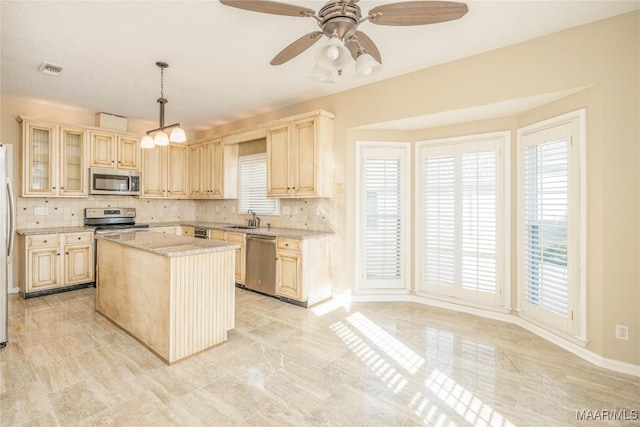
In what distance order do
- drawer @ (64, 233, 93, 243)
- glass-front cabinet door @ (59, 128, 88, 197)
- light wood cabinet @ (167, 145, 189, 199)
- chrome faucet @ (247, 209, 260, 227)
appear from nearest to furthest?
drawer @ (64, 233, 93, 243) → glass-front cabinet door @ (59, 128, 88, 197) → chrome faucet @ (247, 209, 260, 227) → light wood cabinet @ (167, 145, 189, 199)

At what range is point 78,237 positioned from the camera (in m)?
4.72

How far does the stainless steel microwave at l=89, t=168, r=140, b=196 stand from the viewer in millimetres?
5066

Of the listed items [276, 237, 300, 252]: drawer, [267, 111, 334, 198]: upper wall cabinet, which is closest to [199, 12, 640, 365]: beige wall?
[267, 111, 334, 198]: upper wall cabinet

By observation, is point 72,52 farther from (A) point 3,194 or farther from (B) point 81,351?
(B) point 81,351

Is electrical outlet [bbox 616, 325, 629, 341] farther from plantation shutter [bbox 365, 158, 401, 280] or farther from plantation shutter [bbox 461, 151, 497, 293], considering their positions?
plantation shutter [bbox 365, 158, 401, 280]

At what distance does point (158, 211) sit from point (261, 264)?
313 cm

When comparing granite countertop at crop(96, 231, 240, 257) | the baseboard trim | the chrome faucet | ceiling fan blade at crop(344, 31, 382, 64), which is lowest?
the baseboard trim

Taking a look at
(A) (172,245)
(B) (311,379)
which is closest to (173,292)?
(A) (172,245)

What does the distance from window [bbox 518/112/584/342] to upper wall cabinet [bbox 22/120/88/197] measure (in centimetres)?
627

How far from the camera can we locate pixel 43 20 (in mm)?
2621

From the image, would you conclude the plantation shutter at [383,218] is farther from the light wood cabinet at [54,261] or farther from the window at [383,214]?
the light wood cabinet at [54,261]

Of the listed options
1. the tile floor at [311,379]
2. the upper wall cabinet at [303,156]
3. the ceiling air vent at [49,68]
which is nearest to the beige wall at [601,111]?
the tile floor at [311,379]

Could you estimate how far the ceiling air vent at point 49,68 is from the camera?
3.44 metres

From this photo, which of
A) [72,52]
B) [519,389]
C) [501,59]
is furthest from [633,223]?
[72,52]
